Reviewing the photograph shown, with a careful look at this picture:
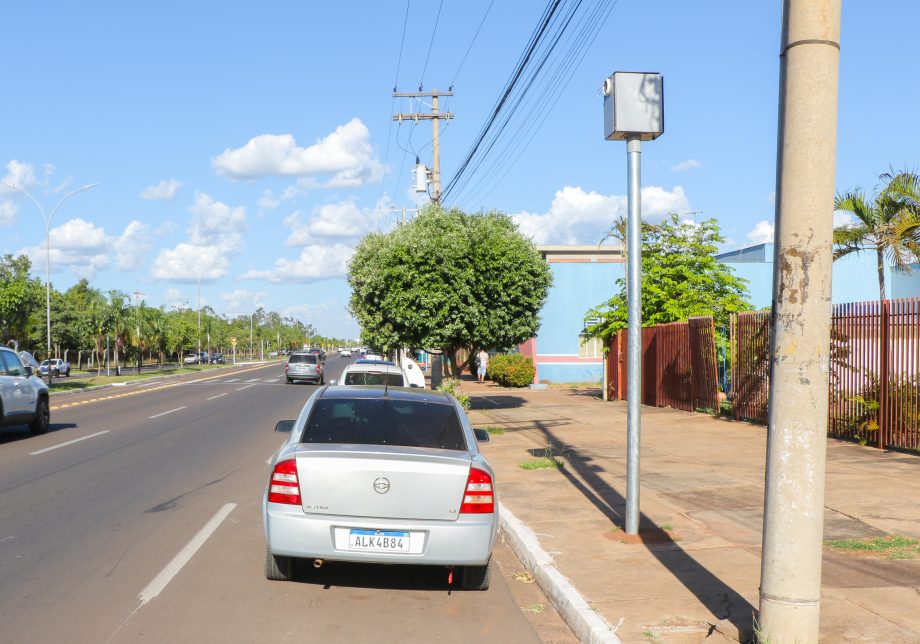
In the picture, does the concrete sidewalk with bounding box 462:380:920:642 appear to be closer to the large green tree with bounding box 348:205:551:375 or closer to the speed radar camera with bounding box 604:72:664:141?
the speed radar camera with bounding box 604:72:664:141

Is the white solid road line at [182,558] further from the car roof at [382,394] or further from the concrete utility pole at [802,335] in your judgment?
the concrete utility pole at [802,335]

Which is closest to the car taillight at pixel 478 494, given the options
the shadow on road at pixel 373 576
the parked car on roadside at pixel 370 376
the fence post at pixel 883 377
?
the shadow on road at pixel 373 576

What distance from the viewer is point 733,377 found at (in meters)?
19.0

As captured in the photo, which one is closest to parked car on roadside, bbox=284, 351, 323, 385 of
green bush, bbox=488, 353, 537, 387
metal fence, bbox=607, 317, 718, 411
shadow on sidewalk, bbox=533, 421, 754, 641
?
green bush, bbox=488, 353, 537, 387

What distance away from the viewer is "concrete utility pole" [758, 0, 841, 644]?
4.49m

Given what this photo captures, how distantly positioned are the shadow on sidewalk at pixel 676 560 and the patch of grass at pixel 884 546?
132 centimetres

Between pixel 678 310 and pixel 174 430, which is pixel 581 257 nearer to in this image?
pixel 678 310

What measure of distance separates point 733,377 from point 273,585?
47.8ft

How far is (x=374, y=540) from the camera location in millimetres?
5895

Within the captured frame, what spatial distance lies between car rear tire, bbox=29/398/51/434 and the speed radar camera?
1391 centimetres

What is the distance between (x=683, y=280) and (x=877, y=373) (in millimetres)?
13034

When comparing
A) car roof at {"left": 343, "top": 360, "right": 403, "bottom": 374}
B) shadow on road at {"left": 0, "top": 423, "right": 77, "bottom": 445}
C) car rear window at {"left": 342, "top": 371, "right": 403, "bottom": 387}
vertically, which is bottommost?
shadow on road at {"left": 0, "top": 423, "right": 77, "bottom": 445}

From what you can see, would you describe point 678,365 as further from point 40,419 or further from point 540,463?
point 40,419

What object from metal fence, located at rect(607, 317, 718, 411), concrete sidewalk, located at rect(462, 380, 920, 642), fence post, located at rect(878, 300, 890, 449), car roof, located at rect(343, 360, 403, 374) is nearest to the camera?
concrete sidewalk, located at rect(462, 380, 920, 642)
